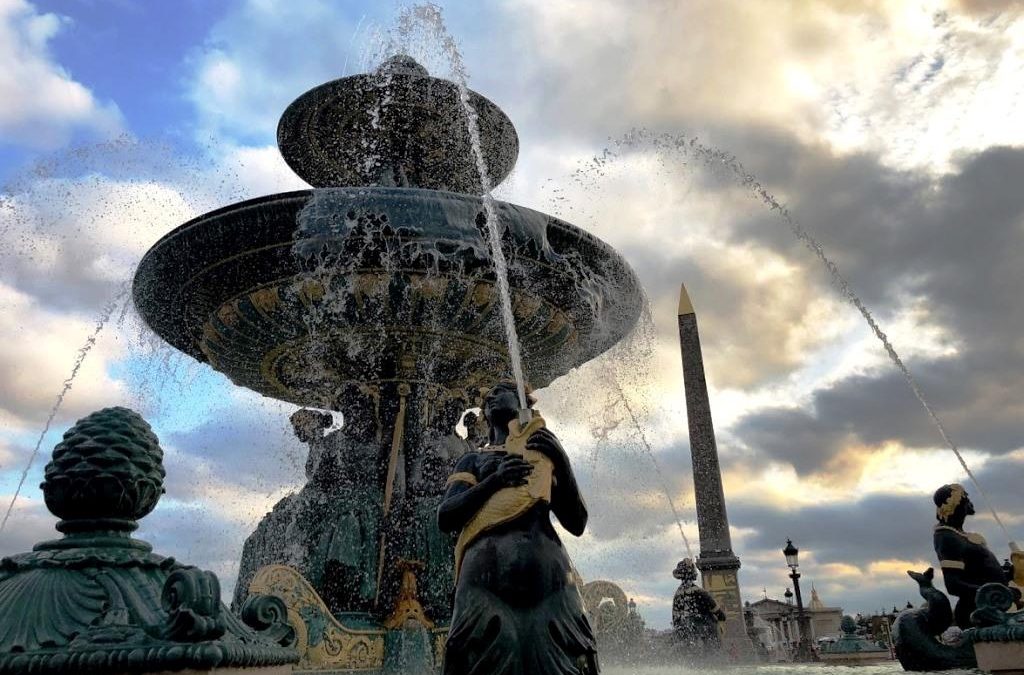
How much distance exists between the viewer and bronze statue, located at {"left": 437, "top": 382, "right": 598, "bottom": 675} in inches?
131

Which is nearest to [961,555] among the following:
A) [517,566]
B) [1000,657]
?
[1000,657]

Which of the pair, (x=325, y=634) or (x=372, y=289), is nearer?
(x=325, y=634)

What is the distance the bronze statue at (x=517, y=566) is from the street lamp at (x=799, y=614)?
17345mm

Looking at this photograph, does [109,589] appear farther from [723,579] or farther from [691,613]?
[723,579]

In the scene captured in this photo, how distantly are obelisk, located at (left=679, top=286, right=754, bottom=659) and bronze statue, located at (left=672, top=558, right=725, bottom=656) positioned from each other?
11.7 meters

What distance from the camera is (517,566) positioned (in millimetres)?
3438

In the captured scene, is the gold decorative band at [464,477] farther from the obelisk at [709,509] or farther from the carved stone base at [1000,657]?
the obelisk at [709,509]

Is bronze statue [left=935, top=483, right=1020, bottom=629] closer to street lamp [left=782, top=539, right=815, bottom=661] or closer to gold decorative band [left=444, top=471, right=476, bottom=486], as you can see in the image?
gold decorative band [left=444, top=471, right=476, bottom=486]

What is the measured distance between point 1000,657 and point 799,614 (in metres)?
17.6

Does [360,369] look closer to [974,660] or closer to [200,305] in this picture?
[200,305]

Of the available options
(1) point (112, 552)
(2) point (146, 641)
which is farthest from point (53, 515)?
(2) point (146, 641)

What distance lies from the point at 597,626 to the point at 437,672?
243 centimetres

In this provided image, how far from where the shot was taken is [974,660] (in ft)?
18.2

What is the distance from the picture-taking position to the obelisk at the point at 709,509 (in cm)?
2306
